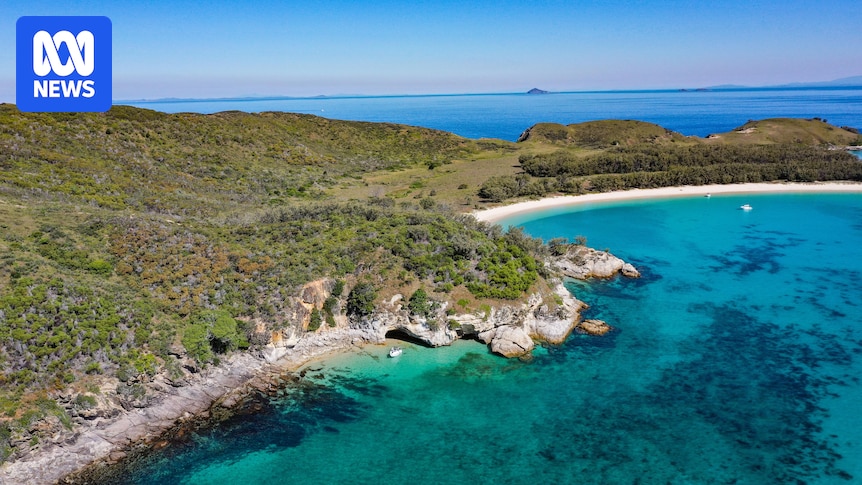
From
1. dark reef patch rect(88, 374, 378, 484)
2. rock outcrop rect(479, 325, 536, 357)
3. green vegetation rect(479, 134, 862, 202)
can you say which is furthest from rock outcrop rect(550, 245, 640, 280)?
green vegetation rect(479, 134, 862, 202)

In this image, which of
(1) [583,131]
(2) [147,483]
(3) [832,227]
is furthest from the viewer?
(1) [583,131]

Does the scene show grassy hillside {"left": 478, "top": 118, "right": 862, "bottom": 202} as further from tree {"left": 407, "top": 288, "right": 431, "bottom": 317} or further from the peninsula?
tree {"left": 407, "top": 288, "right": 431, "bottom": 317}

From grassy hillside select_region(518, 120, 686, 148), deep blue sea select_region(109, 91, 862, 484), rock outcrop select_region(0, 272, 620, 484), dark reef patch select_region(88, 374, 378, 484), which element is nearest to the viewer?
dark reef patch select_region(88, 374, 378, 484)

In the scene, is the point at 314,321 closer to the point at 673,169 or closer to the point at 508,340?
the point at 508,340

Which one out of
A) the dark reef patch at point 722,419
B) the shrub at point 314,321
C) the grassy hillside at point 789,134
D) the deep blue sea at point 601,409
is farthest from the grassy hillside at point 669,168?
the shrub at point 314,321

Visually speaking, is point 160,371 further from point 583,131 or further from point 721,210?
point 583,131

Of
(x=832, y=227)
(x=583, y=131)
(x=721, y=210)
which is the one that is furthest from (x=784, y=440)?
(x=583, y=131)

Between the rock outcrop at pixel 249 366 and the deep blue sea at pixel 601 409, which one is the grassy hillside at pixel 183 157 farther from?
the deep blue sea at pixel 601 409
